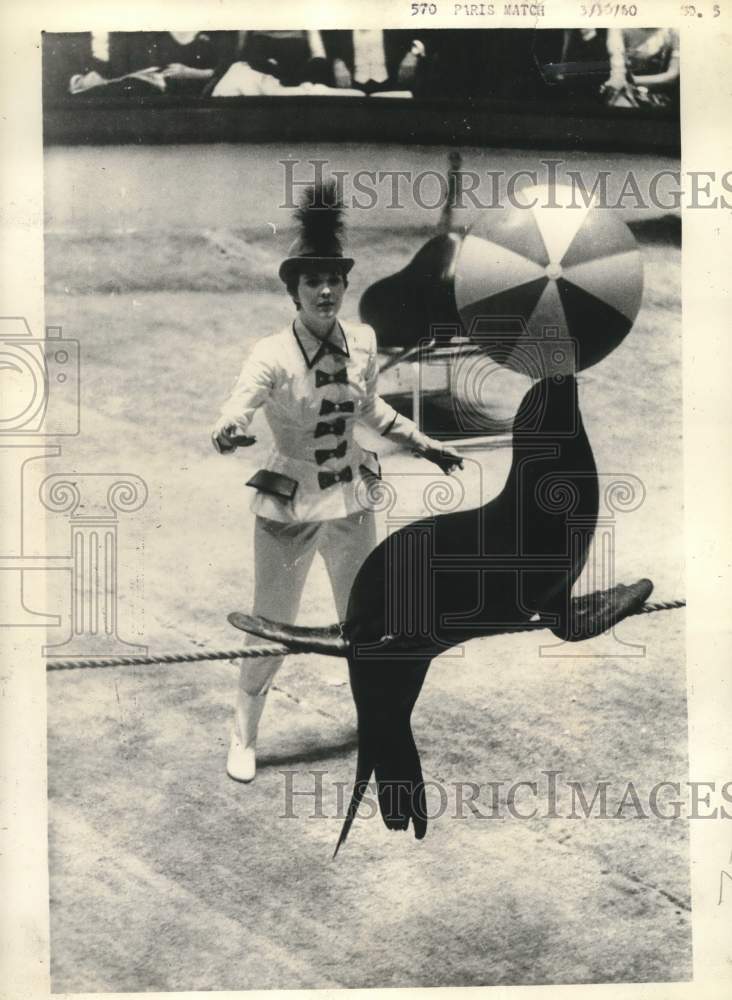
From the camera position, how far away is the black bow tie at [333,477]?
2.57 meters

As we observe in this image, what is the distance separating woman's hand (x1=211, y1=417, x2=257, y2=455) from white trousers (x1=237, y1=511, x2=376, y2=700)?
0.60 ft

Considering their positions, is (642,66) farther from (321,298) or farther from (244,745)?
(244,745)

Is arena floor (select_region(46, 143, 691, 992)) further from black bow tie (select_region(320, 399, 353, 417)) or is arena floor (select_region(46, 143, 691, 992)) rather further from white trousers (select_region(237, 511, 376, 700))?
black bow tie (select_region(320, 399, 353, 417))

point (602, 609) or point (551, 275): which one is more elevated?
point (551, 275)

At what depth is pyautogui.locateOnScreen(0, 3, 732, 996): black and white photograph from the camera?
253 cm

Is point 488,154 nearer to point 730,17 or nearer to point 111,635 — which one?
point 730,17

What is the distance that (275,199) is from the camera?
256 centimetres

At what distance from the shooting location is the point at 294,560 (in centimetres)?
258

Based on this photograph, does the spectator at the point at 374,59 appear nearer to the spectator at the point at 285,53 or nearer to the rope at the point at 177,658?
the spectator at the point at 285,53

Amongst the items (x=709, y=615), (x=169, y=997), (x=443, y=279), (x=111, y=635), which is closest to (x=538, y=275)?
(x=443, y=279)

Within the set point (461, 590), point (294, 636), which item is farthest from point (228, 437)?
point (461, 590)

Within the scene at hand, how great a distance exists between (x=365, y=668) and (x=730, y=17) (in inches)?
70.9

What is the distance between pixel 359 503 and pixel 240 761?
26.7 inches

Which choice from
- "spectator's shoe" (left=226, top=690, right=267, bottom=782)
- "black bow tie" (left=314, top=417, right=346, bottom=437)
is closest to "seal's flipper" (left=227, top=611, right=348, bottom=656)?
"spectator's shoe" (left=226, top=690, right=267, bottom=782)
